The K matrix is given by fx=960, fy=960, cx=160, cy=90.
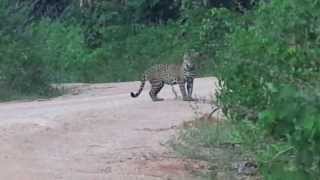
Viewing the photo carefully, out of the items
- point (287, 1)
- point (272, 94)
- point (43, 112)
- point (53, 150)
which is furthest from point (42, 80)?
point (272, 94)

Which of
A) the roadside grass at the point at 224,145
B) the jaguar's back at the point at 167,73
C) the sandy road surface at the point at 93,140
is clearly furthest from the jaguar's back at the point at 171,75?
the roadside grass at the point at 224,145

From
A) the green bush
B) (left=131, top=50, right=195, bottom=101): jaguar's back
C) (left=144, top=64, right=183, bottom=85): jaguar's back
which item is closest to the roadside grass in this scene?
the green bush

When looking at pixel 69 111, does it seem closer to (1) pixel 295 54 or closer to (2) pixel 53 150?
(2) pixel 53 150

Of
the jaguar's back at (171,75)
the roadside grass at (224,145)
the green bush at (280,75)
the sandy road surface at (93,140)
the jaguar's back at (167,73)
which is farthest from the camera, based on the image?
the jaguar's back at (167,73)

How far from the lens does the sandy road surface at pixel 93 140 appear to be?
384 inches

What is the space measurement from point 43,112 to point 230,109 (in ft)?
21.7

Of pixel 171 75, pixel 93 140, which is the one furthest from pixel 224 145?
pixel 171 75

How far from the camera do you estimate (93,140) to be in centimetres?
1223

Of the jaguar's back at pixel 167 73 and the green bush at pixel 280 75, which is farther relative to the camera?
the jaguar's back at pixel 167 73

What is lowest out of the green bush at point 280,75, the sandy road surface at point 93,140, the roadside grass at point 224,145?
the sandy road surface at point 93,140

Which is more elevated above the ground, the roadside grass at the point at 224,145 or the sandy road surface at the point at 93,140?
the roadside grass at the point at 224,145

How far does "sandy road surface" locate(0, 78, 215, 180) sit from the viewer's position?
9750 millimetres

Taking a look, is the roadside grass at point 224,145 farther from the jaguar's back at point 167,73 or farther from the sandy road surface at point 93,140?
the jaguar's back at point 167,73

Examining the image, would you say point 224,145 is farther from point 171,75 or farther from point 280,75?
point 171,75
